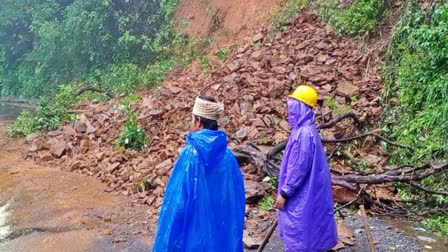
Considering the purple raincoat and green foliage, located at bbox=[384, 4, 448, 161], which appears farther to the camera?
green foliage, located at bbox=[384, 4, 448, 161]

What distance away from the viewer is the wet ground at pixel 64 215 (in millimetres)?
5227

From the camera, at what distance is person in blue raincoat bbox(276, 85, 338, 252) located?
315 cm

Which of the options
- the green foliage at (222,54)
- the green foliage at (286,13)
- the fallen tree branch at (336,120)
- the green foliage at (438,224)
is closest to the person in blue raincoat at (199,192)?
the green foliage at (438,224)

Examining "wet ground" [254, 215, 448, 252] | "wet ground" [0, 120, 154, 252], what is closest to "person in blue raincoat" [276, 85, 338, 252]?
"wet ground" [254, 215, 448, 252]

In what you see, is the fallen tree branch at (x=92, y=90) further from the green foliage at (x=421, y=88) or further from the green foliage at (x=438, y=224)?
the green foliage at (x=438, y=224)

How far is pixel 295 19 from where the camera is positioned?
1054 cm

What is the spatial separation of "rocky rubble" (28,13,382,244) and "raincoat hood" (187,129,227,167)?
2.88 m

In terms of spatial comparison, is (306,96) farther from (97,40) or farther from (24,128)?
(97,40)

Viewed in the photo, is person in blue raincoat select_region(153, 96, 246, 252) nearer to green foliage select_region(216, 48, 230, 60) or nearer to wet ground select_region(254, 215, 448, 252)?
wet ground select_region(254, 215, 448, 252)

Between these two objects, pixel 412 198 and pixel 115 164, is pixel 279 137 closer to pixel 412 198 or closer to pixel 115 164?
pixel 412 198

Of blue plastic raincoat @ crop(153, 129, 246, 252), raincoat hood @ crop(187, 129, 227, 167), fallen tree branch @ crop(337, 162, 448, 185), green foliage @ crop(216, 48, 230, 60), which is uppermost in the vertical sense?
green foliage @ crop(216, 48, 230, 60)

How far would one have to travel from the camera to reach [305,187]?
3.17 meters

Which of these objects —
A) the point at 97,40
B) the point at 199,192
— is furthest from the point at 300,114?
the point at 97,40

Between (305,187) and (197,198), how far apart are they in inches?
34.3
